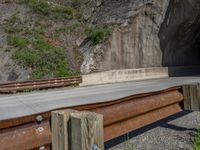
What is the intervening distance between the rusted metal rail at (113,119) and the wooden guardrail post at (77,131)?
18 centimetres


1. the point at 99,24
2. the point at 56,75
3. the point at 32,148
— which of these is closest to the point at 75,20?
the point at 99,24

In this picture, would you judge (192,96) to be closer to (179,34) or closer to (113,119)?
(113,119)

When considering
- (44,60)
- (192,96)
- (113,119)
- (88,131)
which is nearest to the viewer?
(88,131)

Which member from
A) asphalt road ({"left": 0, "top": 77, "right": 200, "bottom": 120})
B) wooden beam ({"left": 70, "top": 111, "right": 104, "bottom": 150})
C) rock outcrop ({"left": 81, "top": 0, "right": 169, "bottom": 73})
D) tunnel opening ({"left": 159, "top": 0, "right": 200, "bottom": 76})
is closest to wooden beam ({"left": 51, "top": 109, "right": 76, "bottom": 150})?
wooden beam ({"left": 70, "top": 111, "right": 104, "bottom": 150})

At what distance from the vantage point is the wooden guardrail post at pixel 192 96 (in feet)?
19.5

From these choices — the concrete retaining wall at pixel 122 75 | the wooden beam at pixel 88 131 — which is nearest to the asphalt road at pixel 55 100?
the wooden beam at pixel 88 131

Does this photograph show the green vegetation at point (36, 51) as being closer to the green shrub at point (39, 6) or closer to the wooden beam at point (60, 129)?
the green shrub at point (39, 6)

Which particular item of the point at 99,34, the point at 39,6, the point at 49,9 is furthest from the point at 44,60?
the point at 49,9

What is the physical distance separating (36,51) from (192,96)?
1564 cm

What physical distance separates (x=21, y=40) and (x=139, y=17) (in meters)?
8.52

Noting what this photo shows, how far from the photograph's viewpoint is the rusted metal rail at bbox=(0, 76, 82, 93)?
15.6m

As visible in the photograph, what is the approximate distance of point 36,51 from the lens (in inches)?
800

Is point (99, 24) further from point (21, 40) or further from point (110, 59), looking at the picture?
point (21, 40)

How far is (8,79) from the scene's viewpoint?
1800 cm
